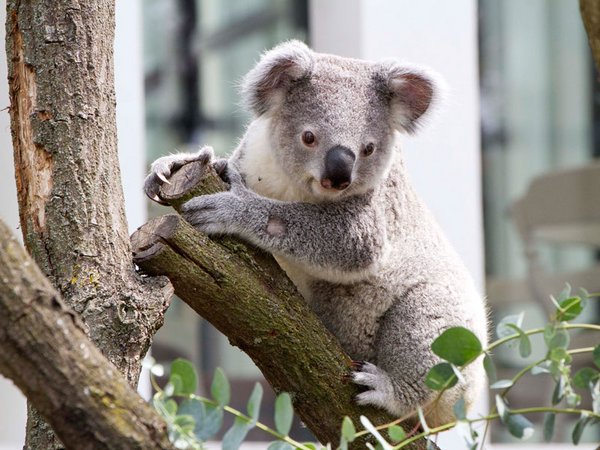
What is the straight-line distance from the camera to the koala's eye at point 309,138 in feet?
8.54

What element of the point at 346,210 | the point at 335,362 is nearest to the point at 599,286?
the point at 346,210

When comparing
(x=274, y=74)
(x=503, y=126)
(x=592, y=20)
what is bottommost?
(x=503, y=126)

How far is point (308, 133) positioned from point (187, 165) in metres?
0.35

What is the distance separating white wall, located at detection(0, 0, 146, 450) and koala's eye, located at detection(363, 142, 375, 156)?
2228 millimetres

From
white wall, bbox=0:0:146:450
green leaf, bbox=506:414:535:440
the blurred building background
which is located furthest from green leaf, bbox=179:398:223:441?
the blurred building background

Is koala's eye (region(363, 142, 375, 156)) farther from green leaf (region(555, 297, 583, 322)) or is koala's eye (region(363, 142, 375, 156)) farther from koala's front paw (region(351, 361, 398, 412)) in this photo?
green leaf (region(555, 297, 583, 322))

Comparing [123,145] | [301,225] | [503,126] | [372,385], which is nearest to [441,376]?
[372,385]

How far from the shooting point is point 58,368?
1291 millimetres

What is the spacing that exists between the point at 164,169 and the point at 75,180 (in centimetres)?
49

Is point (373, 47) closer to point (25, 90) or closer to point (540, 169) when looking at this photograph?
point (540, 169)

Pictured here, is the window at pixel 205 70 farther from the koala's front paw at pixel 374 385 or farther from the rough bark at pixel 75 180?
the rough bark at pixel 75 180

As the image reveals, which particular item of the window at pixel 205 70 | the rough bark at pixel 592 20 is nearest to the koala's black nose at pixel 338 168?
the rough bark at pixel 592 20

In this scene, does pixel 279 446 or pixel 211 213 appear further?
pixel 211 213

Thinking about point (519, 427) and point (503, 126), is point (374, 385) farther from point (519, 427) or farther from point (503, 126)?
point (503, 126)
